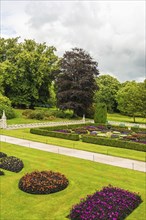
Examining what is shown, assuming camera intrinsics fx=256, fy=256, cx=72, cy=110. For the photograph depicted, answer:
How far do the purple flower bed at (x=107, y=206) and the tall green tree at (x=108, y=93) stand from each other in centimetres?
7666

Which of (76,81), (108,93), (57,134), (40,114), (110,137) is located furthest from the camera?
(108,93)

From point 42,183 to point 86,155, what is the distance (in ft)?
31.5

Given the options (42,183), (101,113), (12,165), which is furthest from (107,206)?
(101,113)

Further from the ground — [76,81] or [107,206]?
[76,81]

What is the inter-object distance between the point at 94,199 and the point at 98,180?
4.07 metres

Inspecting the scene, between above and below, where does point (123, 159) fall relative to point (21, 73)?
below

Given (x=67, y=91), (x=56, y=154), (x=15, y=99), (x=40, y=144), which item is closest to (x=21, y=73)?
(x=15, y=99)

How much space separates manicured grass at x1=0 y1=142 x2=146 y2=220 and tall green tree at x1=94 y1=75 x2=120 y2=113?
221 ft

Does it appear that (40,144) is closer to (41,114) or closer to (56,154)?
(56,154)

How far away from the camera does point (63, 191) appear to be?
15.5m

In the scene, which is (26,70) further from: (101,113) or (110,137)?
(110,137)

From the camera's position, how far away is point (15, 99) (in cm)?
6675

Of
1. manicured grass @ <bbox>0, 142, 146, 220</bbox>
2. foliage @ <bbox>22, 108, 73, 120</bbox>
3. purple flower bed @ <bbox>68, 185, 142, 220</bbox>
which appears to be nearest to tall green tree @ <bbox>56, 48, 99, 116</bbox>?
foliage @ <bbox>22, 108, 73, 120</bbox>

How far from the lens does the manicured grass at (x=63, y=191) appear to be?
12.7 meters
